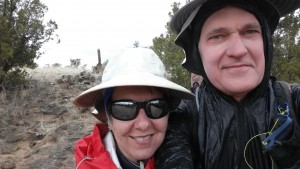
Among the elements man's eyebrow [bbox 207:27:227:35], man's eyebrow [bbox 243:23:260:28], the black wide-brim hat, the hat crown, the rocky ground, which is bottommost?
the rocky ground

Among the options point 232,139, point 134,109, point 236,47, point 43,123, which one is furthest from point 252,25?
point 43,123

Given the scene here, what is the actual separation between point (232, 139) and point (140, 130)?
43cm

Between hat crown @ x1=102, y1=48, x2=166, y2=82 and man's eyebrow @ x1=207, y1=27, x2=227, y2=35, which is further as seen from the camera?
hat crown @ x1=102, y1=48, x2=166, y2=82

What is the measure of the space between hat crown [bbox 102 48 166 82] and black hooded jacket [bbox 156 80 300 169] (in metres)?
0.33

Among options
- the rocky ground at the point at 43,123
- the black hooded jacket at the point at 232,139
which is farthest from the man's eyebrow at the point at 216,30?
the rocky ground at the point at 43,123

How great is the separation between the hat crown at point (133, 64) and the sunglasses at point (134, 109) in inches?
5.6

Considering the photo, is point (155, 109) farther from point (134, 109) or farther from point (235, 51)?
point (235, 51)

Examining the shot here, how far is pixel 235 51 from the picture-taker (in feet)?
4.93

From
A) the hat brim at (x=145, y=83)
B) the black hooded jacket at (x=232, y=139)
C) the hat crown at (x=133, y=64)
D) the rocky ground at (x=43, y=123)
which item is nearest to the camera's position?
the black hooded jacket at (x=232, y=139)

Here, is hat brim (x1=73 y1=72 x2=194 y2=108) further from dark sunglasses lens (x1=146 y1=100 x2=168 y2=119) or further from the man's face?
the man's face

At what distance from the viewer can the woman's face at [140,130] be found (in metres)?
1.69

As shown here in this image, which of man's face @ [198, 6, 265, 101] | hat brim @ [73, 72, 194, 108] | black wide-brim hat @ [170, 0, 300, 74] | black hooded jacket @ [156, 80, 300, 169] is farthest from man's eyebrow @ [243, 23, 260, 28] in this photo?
hat brim @ [73, 72, 194, 108]

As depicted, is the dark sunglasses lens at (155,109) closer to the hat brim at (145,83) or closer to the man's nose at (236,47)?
the hat brim at (145,83)

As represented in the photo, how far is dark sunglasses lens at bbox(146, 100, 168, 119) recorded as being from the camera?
5.55 feet
